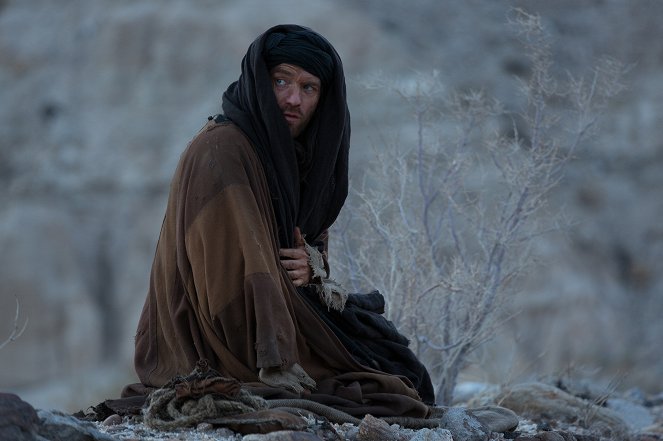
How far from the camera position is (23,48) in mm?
23484

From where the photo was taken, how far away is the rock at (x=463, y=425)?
4094 mm

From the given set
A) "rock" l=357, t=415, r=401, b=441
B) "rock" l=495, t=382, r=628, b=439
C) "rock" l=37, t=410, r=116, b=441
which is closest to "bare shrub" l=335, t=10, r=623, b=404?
"rock" l=495, t=382, r=628, b=439

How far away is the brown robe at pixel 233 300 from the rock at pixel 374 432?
0.31 m

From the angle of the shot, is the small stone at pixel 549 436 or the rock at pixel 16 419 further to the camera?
the small stone at pixel 549 436

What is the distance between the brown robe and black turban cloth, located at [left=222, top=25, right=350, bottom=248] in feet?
0.25

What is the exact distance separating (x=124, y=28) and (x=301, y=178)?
19.4 meters

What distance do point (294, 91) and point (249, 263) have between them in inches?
29.2

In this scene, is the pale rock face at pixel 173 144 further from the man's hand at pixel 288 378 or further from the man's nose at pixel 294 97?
the man's hand at pixel 288 378

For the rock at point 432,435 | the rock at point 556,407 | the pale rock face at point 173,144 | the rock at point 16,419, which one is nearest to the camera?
the rock at point 16,419

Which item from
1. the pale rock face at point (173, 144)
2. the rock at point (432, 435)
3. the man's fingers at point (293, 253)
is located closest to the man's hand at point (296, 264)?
the man's fingers at point (293, 253)

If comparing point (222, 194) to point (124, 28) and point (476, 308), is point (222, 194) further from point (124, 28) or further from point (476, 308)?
point (124, 28)

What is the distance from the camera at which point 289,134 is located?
172 inches

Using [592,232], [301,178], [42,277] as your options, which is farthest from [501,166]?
[42,277]

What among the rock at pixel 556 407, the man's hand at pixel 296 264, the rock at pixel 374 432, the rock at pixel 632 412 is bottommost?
the rock at pixel 632 412
